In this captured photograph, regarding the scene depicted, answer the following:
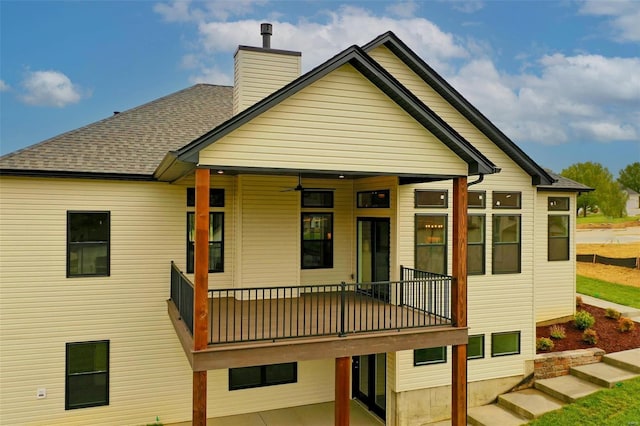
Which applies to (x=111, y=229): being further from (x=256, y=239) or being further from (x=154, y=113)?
(x=154, y=113)

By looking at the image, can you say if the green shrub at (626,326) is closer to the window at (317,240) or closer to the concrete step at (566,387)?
the concrete step at (566,387)

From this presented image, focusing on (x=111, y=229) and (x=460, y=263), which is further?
(x=111, y=229)

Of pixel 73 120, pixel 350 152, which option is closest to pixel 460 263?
pixel 350 152

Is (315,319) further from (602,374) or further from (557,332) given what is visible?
(557,332)

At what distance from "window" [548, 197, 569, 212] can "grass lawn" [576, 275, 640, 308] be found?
5.94m

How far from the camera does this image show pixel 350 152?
25.9 feet

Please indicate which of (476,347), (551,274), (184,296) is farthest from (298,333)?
(551,274)

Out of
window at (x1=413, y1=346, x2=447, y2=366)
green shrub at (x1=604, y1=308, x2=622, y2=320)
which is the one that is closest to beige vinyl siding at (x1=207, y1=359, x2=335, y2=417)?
window at (x1=413, y1=346, x2=447, y2=366)

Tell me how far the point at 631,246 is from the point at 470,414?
24.5 metres

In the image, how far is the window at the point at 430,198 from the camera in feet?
35.2

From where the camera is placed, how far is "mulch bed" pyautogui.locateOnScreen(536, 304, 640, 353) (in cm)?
1248

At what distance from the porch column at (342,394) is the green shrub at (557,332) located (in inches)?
323

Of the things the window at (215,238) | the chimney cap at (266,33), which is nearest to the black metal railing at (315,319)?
the window at (215,238)

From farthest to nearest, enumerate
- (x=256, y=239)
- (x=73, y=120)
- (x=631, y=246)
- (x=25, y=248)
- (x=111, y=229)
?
(x=73, y=120) < (x=631, y=246) < (x=256, y=239) < (x=111, y=229) < (x=25, y=248)
